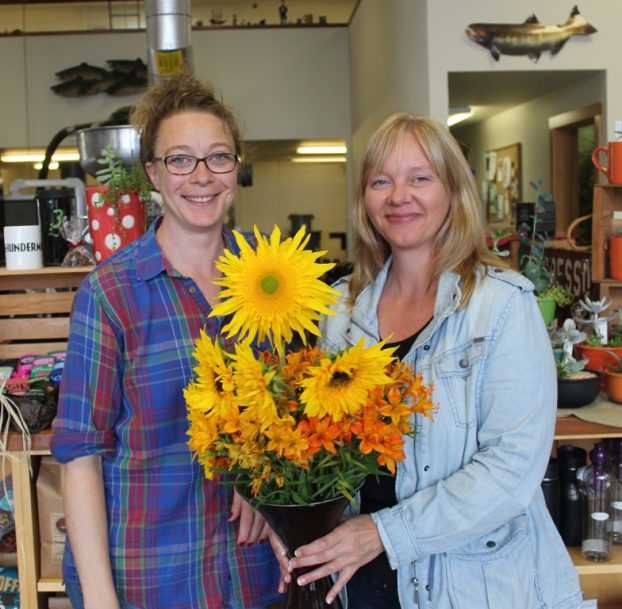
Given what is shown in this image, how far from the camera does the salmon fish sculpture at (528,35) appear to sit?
5.72 m

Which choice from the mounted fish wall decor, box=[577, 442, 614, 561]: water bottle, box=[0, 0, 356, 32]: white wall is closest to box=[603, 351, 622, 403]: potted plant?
box=[577, 442, 614, 561]: water bottle

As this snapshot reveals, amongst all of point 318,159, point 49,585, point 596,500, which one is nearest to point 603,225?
point 596,500

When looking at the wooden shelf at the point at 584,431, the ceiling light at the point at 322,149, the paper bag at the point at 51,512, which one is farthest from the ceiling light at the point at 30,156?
the wooden shelf at the point at 584,431

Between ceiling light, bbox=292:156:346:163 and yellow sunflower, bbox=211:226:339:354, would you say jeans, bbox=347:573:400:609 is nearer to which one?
yellow sunflower, bbox=211:226:339:354

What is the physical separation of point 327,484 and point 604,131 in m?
5.58

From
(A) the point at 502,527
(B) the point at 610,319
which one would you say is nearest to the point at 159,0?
(B) the point at 610,319

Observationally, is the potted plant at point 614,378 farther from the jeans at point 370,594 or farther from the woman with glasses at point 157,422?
the woman with glasses at point 157,422

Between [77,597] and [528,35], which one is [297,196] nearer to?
[528,35]

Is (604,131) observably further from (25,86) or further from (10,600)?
(25,86)

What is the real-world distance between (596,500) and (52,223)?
5.99 feet

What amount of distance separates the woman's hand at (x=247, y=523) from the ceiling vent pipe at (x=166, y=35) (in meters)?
4.60

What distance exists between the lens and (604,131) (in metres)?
6.00

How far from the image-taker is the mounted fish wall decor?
8648mm

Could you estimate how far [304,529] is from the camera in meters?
1.18
